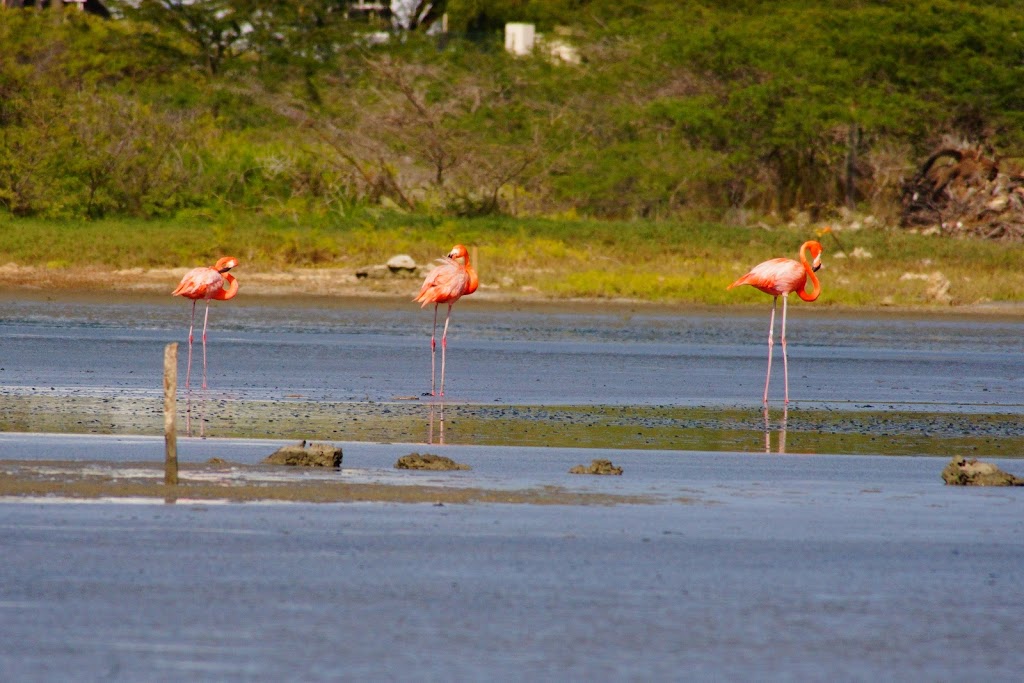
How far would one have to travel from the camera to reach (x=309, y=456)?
422 inches

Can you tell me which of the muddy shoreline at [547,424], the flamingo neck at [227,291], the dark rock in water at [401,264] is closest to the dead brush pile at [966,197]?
the dark rock in water at [401,264]

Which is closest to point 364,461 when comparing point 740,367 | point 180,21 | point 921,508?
point 921,508

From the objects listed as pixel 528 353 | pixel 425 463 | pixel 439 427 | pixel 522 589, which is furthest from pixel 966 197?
pixel 522 589

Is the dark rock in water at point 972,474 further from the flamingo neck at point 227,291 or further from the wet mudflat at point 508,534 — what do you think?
the flamingo neck at point 227,291

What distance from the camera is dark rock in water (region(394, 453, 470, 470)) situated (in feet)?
35.2

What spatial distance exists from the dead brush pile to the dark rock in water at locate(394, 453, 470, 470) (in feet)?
102

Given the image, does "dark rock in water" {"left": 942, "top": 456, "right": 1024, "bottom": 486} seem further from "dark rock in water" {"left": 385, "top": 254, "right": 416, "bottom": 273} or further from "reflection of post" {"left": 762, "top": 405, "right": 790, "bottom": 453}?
"dark rock in water" {"left": 385, "top": 254, "right": 416, "bottom": 273}

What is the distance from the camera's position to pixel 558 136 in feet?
149

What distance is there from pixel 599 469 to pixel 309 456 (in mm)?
1874

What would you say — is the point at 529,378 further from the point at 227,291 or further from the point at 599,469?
the point at 599,469

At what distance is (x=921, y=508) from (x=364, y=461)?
3645 mm

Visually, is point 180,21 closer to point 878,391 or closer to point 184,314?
point 184,314

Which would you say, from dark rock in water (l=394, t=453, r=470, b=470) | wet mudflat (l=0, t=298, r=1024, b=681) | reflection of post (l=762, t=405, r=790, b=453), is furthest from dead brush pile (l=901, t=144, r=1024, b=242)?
dark rock in water (l=394, t=453, r=470, b=470)

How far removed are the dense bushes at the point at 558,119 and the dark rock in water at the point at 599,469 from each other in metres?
28.4
